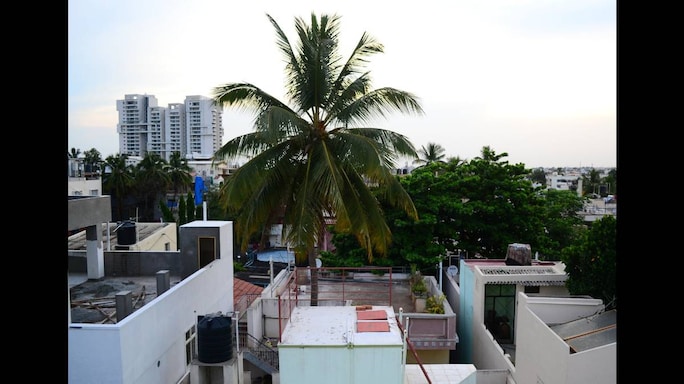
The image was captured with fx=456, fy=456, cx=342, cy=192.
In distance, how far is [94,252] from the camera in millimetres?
12836

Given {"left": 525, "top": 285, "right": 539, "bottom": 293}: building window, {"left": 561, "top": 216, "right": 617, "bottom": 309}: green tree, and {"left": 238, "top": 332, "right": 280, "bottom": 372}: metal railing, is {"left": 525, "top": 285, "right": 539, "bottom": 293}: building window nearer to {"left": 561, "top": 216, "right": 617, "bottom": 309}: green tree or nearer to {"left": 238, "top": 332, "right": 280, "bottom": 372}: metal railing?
{"left": 561, "top": 216, "right": 617, "bottom": 309}: green tree

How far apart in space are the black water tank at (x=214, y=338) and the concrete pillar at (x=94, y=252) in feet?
14.1

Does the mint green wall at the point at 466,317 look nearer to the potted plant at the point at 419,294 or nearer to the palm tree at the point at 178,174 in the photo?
the potted plant at the point at 419,294

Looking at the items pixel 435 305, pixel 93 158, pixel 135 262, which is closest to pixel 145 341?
pixel 135 262

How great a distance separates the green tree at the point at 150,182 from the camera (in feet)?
135

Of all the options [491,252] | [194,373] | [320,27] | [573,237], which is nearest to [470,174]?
[491,252]

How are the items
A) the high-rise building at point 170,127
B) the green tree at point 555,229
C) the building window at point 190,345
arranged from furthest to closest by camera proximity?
the high-rise building at point 170,127 → the green tree at point 555,229 → the building window at point 190,345

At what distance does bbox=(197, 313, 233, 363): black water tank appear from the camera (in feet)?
34.1

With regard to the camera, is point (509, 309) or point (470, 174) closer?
point (509, 309)

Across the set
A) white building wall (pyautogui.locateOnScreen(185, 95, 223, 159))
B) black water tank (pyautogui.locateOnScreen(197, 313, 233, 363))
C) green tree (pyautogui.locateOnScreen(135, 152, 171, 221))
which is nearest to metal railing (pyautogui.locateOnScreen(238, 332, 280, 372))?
black water tank (pyautogui.locateOnScreen(197, 313, 233, 363))

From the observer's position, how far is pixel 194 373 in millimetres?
10547

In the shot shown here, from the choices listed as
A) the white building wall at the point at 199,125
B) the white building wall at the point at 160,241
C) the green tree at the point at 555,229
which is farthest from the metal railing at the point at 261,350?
the white building wall at the point at 199,125
